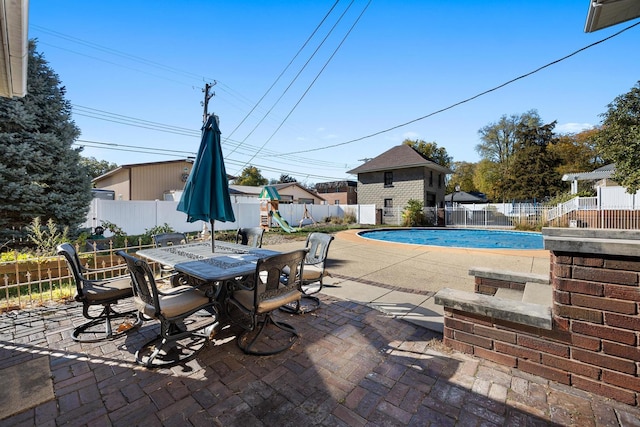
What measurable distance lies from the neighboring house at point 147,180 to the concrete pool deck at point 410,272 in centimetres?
1857

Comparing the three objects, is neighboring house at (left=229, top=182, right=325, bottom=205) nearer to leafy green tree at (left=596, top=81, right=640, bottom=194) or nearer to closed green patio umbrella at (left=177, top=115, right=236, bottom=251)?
closed green patio umbrella at (left=177, top=115, right=236, bottom=251)

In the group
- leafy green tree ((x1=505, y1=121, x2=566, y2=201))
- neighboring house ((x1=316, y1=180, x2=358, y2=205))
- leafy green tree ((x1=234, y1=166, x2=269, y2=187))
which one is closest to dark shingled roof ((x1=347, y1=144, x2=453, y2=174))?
leafy green tree ((x1=505, y1=121, x2=566, y2=201))

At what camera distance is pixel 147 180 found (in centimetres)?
2184

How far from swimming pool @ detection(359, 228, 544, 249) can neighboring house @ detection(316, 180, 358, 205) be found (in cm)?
2218

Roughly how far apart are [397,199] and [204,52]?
17005mm

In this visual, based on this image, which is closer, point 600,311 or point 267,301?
point 600,311

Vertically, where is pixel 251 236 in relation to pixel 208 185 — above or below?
below

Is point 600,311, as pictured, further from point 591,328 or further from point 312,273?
point 312,273

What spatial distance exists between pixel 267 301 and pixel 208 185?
6.27ft

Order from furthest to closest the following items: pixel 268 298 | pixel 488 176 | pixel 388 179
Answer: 1. pixel 488 176
2. pixel 388 179
3. pixel 268 298

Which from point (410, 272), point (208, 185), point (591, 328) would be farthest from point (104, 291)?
point (410, 272)

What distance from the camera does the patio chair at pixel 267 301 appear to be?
266cm

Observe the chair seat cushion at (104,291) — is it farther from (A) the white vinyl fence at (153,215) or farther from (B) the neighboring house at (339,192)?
(B) the neighboring house at (339,192)

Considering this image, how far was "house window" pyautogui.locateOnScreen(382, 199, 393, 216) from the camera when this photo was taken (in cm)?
2281
